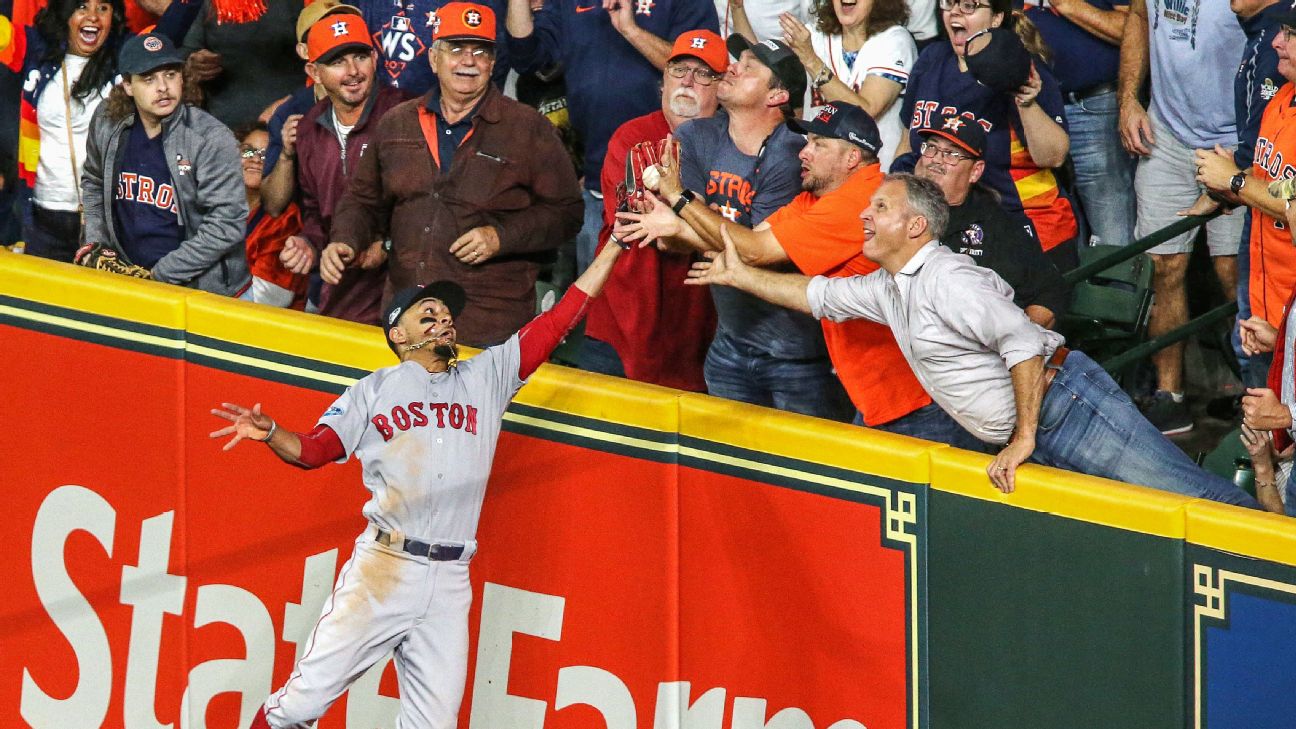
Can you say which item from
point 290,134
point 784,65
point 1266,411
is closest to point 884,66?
point 784,65

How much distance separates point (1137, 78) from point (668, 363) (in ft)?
8.95

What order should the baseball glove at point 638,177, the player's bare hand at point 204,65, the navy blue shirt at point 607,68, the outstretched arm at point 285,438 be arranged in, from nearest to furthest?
the outstretched arm at point 285,438, the baseball glove at point 638,177, the navy blue shirt at point 607,68, the player's bare hand at point 204,65

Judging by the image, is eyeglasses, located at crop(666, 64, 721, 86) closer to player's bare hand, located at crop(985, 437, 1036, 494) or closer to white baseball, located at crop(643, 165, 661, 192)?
white baseball, located at crop(643, 165, 661, 192)

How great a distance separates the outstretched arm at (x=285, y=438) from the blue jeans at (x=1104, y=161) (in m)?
4.15

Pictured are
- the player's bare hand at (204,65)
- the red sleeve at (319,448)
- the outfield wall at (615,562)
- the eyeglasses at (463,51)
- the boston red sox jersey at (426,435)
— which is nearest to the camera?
the outfield wall at (615,562)

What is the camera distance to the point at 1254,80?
823cm

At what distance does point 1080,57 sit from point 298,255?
3.87 meters

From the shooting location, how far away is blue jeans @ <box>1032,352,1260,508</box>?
6.65 meters

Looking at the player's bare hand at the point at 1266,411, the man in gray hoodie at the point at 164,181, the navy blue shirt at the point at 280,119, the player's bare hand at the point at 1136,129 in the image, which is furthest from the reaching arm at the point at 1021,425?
the navy blue shirt at the point at 280,119

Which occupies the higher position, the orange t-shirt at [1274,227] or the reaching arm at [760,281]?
the orange t-shirt at [1274,227]

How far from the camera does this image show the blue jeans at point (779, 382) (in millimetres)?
7793

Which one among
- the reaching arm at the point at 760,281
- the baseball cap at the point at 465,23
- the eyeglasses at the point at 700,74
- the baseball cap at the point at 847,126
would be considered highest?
the baseball cap at the point at 465,23

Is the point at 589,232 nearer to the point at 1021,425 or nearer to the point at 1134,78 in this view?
the point at 1134,78

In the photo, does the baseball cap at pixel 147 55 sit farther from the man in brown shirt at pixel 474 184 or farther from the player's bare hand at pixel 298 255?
the man in brown shirt at pixel 474 184
